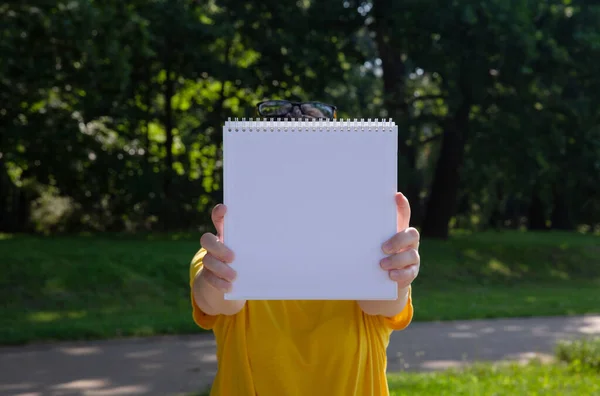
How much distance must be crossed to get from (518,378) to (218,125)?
15149 mm

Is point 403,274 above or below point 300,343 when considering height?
above

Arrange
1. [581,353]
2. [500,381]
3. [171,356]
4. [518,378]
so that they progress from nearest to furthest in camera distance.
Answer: [500,381] < [518,378] < [581,353] < [171,356]

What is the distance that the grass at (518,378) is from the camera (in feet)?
21.3

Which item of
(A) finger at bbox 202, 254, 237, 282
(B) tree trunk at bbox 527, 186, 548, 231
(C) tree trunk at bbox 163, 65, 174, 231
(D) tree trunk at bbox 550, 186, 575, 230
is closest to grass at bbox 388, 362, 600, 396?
(A) finger at bbox 202, 254, 237, 282

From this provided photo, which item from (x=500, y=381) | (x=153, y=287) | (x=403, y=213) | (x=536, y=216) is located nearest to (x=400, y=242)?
(x=403, y=213)

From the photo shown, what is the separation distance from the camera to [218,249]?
5.59ft

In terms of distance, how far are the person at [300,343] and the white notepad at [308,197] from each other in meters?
0.37

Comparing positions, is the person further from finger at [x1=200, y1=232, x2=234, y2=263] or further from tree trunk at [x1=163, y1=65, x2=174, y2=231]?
tree trunk at [x1=163, y1=65, x2=174, y2=231]

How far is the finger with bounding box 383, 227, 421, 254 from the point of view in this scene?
166 cm

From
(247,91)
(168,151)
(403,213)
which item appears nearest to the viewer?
(403,213)

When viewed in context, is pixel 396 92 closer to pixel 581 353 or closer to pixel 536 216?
pixel 581 353

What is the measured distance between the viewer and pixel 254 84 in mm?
19438

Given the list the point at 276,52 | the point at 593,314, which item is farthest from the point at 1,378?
the point at 276,52

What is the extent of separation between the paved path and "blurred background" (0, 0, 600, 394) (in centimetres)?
34
